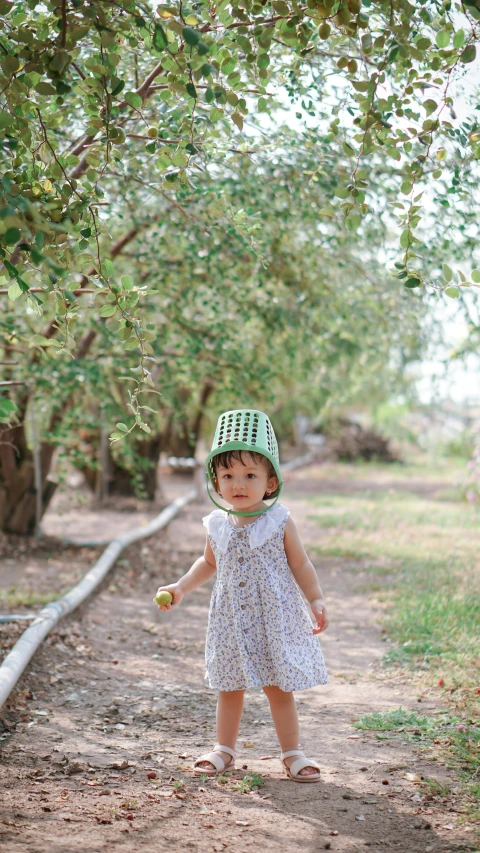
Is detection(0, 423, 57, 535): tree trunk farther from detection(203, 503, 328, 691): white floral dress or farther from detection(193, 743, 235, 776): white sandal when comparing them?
detection(193, 743, 235, 776): white sandal

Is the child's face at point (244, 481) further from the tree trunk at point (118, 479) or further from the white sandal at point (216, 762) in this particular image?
the tree trunk at point (118, 479)

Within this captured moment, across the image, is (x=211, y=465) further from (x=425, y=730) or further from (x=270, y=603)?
(x=425, y=730)

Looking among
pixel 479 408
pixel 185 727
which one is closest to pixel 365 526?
pixel 185 727

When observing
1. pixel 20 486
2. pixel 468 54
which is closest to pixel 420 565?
pixel 20 486

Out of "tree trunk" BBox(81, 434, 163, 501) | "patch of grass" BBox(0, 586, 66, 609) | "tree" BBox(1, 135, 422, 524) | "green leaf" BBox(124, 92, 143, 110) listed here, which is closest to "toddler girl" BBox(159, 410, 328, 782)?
"green leaf" BBox(124, 92, 143, 110)

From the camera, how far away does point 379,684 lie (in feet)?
14.0

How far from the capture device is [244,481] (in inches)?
127

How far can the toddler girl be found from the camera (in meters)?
3.13

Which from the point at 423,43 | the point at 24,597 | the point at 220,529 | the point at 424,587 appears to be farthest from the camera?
the point at 424,587

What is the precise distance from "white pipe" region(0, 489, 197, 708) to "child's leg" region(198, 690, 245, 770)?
38.9 inches

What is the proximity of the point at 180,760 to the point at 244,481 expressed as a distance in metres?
1.14

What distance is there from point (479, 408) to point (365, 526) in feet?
56.4

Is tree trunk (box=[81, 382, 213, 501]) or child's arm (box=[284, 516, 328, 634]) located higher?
tree trunk (box=[81, 382, 213, 501])

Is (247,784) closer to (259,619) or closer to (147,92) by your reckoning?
(259,619)
